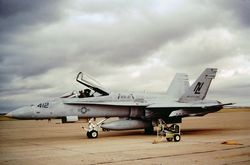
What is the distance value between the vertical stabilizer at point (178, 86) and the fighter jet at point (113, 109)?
1.37 meters

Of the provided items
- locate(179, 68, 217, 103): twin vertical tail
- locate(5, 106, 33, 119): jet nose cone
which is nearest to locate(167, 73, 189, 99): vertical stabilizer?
locate(179, 68, 217, 103): twin vertical tail

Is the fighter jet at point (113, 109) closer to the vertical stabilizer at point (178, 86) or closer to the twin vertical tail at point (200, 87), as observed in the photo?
the twin vertical tail at point (200, 87)

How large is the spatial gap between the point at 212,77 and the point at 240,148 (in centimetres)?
1015

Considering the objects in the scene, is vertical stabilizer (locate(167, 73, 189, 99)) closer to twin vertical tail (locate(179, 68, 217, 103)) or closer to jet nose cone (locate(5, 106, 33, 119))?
twin vertical tail (locate(179, 68, 217, 103))

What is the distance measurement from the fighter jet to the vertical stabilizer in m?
1.37

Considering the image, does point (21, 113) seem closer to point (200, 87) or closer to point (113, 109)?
point (113, 109)

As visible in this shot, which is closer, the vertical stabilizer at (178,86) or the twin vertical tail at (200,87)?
the twin vertical tail at (200,87)

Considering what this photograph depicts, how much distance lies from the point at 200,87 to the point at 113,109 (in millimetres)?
5774

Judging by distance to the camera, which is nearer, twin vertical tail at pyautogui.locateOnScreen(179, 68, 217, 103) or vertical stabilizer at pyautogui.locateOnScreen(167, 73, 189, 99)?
twin vertical tail at pyautogui.locateOnScreen(179, 68, 217, 103)

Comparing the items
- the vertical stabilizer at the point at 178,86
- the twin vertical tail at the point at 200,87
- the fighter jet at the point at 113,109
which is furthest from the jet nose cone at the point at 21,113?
the vertical stabilizer at the point at 178,86

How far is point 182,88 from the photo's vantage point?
1945 cm

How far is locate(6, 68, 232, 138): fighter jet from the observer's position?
521 inches

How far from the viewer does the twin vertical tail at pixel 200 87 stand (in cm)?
1770

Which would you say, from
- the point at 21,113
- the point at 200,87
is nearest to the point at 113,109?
the point at 21,113
